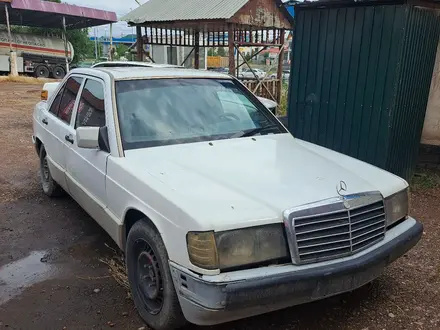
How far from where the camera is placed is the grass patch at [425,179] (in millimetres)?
5965

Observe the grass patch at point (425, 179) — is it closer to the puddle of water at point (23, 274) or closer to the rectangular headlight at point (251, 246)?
the rectangular headlight at point (251, 246)

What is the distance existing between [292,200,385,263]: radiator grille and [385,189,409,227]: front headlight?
222mm

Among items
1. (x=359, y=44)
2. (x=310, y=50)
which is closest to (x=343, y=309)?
(x=359, y=44)

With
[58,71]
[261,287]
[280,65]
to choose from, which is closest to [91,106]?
[261,287]

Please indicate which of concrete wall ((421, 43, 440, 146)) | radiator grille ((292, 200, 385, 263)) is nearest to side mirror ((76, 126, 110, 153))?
radiator grille ((292, 200, 385, 263))

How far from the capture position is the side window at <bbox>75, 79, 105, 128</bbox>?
12.2 feet

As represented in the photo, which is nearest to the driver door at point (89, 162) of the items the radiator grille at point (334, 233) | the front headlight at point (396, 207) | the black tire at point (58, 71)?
the radiator grille at point (334, 233)

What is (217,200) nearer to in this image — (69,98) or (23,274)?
(23,274)

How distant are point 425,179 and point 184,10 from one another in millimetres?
7200

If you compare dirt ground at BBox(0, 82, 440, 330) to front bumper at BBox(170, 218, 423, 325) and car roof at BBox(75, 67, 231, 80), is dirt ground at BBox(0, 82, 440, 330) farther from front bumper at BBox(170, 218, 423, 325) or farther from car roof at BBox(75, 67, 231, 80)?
car roof at BBox(75, 67, 231, 80)

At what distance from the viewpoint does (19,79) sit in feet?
76.4

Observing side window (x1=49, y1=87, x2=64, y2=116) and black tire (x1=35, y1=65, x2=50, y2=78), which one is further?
black tire (x1=35, y1=65, x2=50, y2=78)

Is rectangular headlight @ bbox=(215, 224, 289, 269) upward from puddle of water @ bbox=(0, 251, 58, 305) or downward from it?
upward

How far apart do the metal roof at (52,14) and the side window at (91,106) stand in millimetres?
19238
